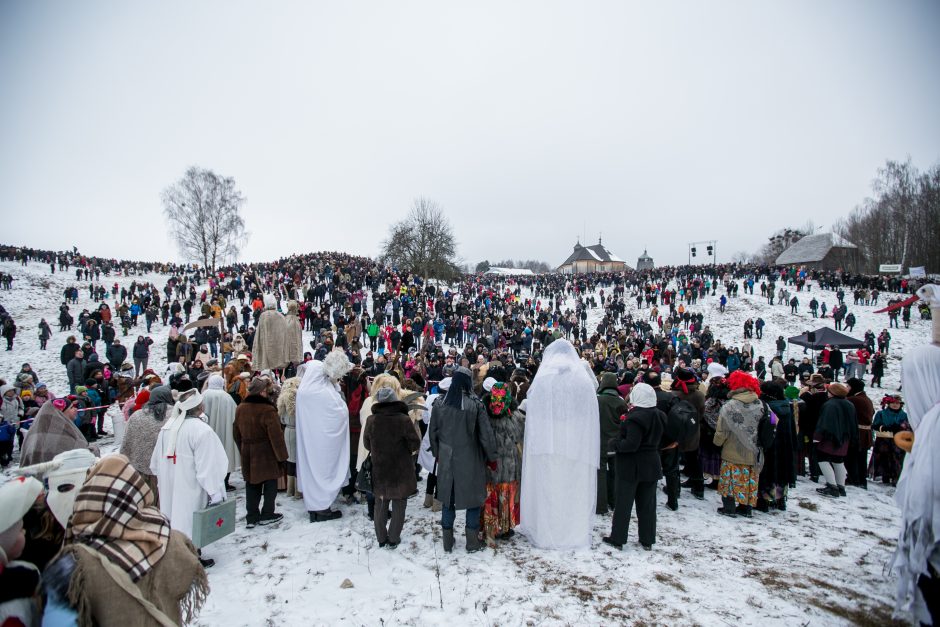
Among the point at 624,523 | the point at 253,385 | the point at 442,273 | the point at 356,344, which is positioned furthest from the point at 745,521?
the point at 442,273

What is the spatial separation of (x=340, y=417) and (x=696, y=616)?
408cm

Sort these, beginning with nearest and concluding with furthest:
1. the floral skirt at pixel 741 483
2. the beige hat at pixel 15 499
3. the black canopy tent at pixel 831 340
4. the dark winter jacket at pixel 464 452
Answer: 1. the beige hat at pixel 15 499
2. the dark winter jacket at pixel 464 452
3. the floral skirt at pixel 741 483
4. the black canopy tent at pixel 831 340

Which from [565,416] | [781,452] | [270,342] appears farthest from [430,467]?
[781,452]

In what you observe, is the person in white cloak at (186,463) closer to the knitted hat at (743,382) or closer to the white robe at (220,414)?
the white robe at (220,414)

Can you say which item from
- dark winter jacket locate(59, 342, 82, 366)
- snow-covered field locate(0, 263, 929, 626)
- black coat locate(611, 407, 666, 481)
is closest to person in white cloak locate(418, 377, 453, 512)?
snow-covered field locate(0, 263, 929, 626)

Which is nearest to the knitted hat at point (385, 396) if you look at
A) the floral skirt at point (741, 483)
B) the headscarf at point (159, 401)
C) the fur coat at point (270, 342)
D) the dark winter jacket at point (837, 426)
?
the headscarf at point (159, 401)

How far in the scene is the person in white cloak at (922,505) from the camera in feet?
8.74

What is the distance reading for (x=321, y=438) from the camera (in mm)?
5496

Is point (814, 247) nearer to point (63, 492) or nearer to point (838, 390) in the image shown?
point (838, 390)

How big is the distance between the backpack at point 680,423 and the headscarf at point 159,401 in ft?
18.6

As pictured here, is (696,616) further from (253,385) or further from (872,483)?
(872,483)

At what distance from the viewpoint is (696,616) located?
11.5 feet

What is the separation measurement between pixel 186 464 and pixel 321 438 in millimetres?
1560

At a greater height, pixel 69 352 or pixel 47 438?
pixel 47 438
